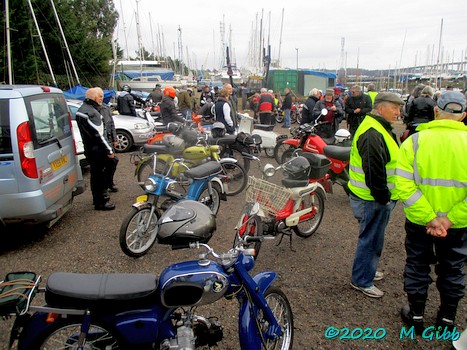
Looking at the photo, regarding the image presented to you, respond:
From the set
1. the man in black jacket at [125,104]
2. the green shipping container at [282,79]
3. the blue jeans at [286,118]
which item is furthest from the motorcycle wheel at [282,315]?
the green shipping container at [282,79]

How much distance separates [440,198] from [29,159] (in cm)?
397

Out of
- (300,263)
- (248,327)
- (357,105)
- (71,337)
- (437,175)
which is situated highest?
(357,105)

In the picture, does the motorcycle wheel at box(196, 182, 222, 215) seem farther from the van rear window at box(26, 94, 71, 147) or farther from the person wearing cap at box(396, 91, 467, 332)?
the person wearing cap at box(396, 91, 467, 332)

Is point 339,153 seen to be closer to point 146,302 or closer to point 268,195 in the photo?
point 268,195

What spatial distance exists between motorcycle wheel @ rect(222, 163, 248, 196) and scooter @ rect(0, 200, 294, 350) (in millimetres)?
4169

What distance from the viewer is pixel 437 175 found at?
2.60 m

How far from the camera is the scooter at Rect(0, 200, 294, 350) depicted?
1865 mm

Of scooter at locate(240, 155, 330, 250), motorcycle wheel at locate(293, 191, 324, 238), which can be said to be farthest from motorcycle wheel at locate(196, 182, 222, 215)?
motorcycle wheel at locate(293, 191, 324, 238)

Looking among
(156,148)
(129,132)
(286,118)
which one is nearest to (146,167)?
(156,148)

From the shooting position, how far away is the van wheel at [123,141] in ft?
32.6

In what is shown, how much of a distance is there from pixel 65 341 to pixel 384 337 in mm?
2413

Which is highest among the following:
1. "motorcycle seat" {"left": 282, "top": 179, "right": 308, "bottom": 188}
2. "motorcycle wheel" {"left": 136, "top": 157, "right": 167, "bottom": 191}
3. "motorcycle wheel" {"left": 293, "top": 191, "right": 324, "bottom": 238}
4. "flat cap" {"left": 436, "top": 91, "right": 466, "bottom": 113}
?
"flat cap" {"left": 436, "top": 91, "right": 466, "bottom": 113}

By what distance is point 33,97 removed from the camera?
13.5ft

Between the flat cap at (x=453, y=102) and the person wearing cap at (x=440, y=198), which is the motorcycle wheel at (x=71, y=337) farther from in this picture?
the flat cap at (x=453, y=102)
